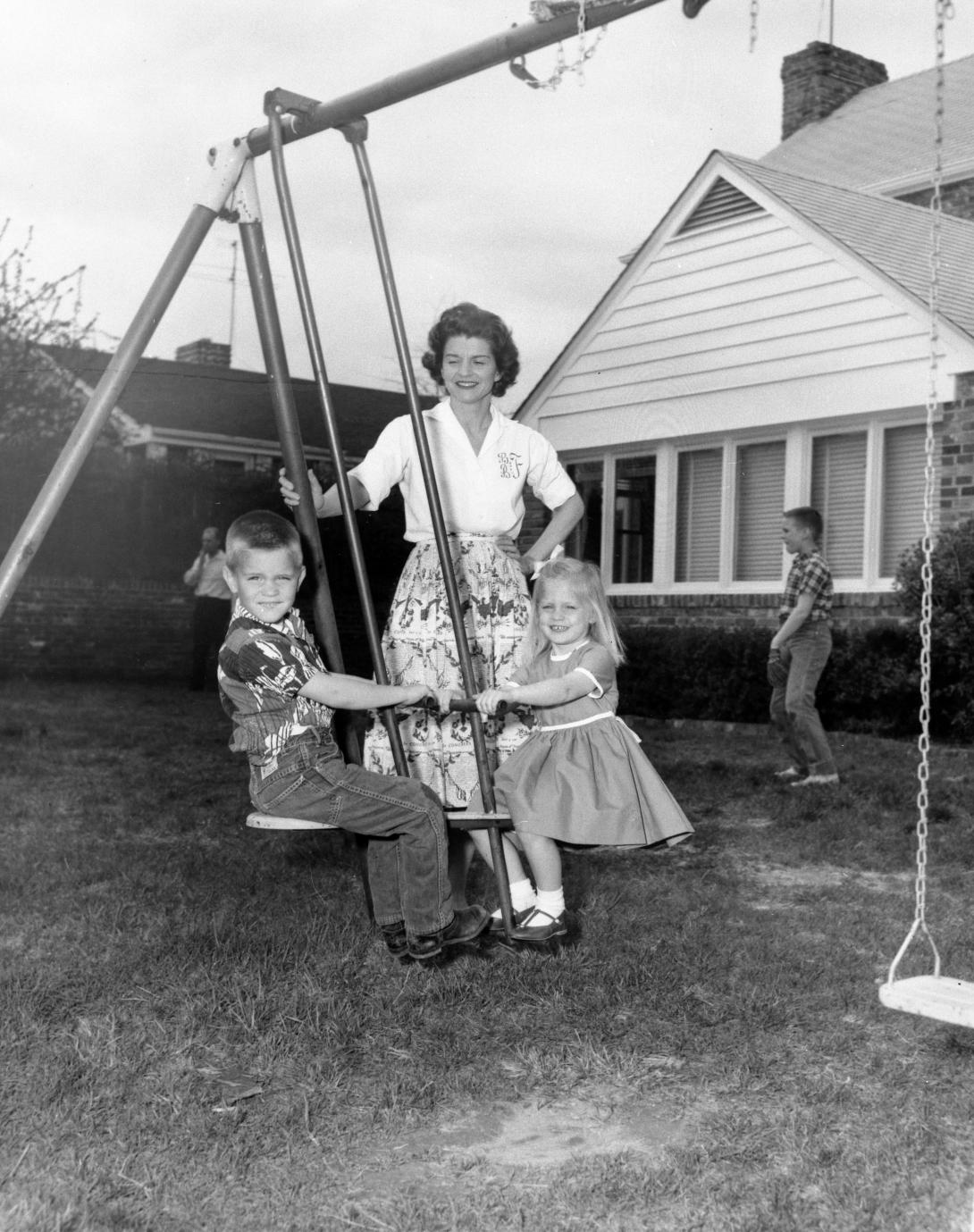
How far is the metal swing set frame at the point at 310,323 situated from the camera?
13.5 ft

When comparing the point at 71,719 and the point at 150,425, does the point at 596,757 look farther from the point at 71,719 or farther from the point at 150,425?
the point at 150,425

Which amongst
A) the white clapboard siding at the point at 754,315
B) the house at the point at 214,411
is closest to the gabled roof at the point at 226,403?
the house at the point at 214,411

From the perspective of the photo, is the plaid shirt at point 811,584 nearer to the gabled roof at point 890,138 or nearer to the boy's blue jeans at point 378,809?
the boy's blue jeans at point 378,809

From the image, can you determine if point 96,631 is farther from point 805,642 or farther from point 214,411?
point 805,642

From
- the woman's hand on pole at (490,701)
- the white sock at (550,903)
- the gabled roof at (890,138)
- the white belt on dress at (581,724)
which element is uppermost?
the gabled roof at (890,138)

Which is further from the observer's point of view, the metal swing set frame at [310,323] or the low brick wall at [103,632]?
the low brick wall at [103,632]

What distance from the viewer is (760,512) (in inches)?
501

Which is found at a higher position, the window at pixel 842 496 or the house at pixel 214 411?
the house at pixel 214 411

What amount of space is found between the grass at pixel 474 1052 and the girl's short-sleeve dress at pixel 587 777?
44cm

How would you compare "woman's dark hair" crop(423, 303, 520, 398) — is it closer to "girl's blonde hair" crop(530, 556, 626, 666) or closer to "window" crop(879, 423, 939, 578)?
"girl's blonde hair" crop(530, 556, 626, 666)

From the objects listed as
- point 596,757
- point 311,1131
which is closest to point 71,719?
point 596,757

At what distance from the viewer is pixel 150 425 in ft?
67.9

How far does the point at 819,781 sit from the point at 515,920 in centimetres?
426

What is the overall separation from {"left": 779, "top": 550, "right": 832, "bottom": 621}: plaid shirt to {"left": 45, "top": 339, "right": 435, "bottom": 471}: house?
412 inches
